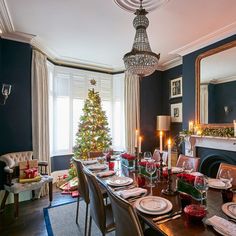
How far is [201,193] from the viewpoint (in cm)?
135

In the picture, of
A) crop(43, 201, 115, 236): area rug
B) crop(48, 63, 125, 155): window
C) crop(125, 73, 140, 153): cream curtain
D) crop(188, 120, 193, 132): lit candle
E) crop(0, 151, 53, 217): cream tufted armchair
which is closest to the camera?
crop(43, 201, 115, 236): area rug

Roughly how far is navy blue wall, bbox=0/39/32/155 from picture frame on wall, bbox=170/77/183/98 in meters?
3.51

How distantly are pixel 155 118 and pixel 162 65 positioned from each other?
5.03 feet

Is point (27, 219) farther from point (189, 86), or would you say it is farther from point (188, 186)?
point (189, 86)

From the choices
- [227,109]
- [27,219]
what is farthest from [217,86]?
[27,219]

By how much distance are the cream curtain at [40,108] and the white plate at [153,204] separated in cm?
280

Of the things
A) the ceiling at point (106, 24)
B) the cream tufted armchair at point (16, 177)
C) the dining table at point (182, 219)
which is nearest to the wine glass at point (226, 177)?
the dining table at point (182, 219)

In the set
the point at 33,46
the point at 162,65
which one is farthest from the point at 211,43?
the point at 33,46

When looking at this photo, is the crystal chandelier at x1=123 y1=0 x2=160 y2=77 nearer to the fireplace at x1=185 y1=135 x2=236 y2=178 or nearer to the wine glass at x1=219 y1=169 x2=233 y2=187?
the wine glass at x1=219 y1=169 x2=233 y2=187

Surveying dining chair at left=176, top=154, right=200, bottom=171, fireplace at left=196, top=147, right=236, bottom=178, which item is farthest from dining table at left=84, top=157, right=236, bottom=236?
fireplace at left=196, top=147, right=236, bottom=178

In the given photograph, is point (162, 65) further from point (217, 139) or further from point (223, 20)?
point (217, 139)

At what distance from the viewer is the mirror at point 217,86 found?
3.13 metres

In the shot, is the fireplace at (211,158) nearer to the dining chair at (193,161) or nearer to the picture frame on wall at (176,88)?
the dining chair at (193,161)

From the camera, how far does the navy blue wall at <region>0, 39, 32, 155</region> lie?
3234 millimetres
